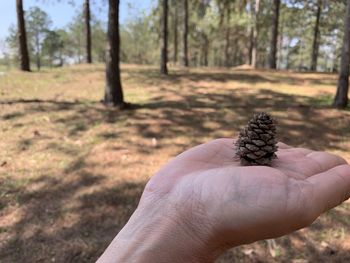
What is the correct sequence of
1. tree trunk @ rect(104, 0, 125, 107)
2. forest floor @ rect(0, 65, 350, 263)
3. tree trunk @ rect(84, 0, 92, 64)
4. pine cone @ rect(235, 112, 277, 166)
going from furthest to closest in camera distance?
tree trunk @ rect(84, 0, 92, 64), tree trunk @ rect(104, 0, 125, 107), forest floor @ rect(0, 65, 350, 263), pine cone @ rect(235, 112, 277, 166)

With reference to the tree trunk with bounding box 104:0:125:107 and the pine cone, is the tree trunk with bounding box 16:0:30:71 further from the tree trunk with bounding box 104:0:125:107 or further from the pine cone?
the pine cone

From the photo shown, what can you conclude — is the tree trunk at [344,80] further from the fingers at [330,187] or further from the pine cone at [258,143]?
the fingers at [330,187]

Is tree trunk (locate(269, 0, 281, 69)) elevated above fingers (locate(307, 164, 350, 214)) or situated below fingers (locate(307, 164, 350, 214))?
above

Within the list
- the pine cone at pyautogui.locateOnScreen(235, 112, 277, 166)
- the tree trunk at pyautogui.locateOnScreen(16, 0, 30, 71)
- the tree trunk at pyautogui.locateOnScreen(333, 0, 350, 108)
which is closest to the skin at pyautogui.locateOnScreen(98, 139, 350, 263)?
the pine cone at pyautogui.locateOnScreen(235, 112, 277, 166)

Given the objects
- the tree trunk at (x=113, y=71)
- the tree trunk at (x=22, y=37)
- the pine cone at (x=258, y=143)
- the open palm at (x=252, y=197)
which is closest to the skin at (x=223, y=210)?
the open palm at (x=252, y=197)

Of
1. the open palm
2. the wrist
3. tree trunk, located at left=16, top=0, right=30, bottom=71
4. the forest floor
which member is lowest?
the forest floor

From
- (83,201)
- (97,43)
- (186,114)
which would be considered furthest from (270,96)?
(97,43)

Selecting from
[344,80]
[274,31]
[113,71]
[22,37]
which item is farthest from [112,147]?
[274,31]
